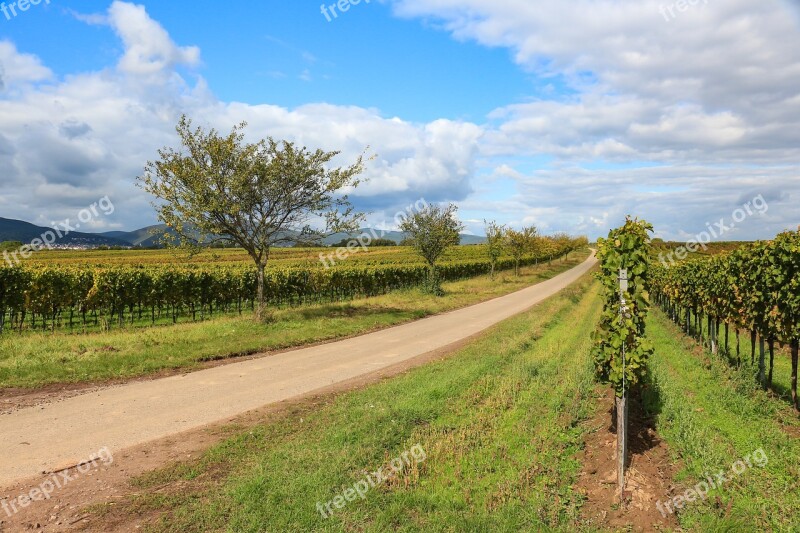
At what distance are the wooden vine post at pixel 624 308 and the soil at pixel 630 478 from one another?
1.29ft

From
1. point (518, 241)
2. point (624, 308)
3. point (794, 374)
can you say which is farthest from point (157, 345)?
point (518, 241)

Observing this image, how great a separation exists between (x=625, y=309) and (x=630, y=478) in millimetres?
2377

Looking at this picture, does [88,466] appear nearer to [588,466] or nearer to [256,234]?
[588,466]

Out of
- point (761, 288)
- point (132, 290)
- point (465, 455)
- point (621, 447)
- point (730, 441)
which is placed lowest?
point (730, 441)

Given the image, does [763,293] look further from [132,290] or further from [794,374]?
[132,290]

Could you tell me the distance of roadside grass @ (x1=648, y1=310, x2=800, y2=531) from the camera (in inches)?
227

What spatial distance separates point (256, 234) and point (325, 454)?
1597 centimetres

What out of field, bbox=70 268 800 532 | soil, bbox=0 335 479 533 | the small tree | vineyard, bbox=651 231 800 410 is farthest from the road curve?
the small tree

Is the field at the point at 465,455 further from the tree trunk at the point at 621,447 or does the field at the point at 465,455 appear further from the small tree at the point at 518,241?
the small tree at the point at 518,241

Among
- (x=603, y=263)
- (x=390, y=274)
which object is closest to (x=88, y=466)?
(x=603, y=263)

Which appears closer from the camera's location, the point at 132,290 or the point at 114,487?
the point at 114,487

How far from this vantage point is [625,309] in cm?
734

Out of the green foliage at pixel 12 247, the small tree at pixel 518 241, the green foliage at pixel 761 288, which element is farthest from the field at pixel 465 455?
the green foliage at pixel 12 247

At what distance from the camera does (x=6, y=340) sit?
Answer: 49.7ft
